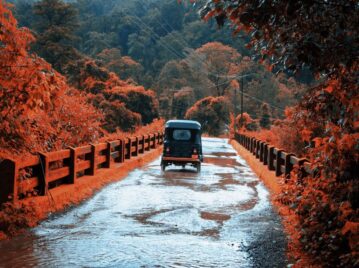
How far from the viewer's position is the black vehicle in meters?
22.0

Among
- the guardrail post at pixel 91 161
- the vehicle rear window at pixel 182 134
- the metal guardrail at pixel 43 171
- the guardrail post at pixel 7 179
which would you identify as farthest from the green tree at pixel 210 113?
the guardrail post at pixel 7 179

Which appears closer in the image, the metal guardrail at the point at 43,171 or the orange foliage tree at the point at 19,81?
the orange foliage tree at the point at 19,81

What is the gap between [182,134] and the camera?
23578 mm

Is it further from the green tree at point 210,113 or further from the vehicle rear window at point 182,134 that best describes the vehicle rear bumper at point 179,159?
the green tree at point 210,113

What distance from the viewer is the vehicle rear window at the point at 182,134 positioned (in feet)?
77.1

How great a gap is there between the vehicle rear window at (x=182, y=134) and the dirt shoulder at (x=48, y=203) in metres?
6.04

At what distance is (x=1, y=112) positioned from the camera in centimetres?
877

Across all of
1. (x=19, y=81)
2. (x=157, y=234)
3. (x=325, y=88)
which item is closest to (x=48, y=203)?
(x=157, y=234)

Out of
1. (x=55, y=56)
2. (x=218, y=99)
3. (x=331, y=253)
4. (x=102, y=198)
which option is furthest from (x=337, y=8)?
(x=218, y=99)

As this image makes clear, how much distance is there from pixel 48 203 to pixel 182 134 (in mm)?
13304

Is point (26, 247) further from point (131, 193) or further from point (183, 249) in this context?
point (131, 193)

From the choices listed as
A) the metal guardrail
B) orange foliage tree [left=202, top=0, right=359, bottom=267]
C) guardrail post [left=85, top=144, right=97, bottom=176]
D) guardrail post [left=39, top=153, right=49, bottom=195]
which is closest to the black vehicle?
the metal guardrail

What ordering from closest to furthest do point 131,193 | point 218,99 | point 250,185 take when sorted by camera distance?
point 131,193 < point 250,185 < point 218,99

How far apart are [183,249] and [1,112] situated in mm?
3691
